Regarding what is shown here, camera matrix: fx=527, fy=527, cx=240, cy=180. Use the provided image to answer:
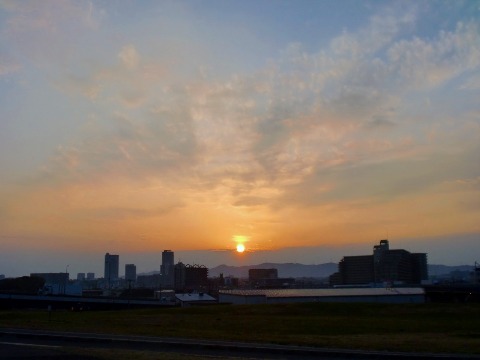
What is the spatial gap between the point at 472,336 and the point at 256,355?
1665 centimetres

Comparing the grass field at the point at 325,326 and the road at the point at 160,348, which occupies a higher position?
the road at the point at 160,348

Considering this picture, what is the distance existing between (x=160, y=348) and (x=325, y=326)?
20226 millimetres

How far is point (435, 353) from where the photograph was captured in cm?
2406

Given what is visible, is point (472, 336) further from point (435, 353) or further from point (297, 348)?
point (297, 348)

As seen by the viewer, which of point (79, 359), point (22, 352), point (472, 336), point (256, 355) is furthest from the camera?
point (472, 336)

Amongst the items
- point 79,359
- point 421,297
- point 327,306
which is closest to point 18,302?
point 327,306

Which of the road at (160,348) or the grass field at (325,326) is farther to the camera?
the grass field at (325,326)

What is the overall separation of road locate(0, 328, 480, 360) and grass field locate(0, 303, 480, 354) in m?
2.35

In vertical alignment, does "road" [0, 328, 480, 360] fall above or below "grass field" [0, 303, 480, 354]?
above

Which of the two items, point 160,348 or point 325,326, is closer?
point 160,348

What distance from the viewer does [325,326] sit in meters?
42.4

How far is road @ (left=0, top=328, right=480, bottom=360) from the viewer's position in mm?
22562

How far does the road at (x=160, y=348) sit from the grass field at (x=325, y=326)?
235 centimetres

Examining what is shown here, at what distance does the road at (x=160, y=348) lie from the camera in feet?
74.0
